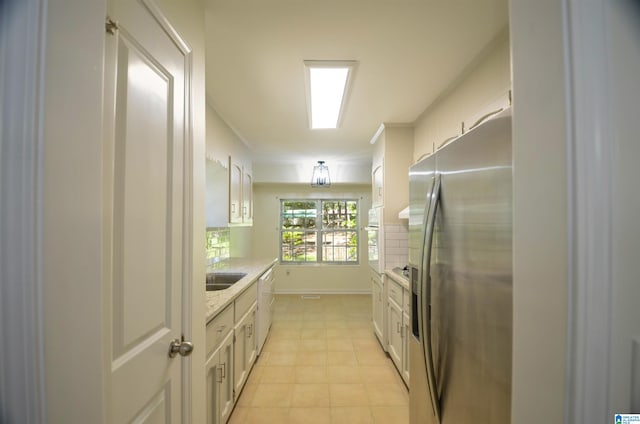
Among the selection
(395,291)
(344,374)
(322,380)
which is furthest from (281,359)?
(395,291)

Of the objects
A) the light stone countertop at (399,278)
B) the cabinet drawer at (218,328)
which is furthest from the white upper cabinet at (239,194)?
the light stone countertop at (399,278)

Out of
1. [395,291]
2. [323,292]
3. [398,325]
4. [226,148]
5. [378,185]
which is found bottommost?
[323,292]

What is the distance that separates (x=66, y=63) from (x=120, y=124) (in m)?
0.23

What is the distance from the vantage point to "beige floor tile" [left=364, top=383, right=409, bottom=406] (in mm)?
1995

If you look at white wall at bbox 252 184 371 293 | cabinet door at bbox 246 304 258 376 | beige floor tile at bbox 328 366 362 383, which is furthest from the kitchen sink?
white wall at bbox 252 184 371 293

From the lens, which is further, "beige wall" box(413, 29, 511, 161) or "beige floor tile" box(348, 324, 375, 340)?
"beige floor tile" box(348, 324, 375, 340)

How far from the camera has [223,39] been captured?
59.5 inches

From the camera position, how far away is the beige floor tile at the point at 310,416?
5.98 ft

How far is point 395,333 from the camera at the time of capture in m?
2.43

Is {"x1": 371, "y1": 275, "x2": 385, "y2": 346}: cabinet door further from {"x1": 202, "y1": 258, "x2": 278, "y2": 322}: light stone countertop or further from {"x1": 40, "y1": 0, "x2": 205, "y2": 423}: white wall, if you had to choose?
{"x1": 40, "y1": 0, "x2": 205, "y2": 423}: white wall

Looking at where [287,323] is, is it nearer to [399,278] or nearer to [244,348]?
[244,348]

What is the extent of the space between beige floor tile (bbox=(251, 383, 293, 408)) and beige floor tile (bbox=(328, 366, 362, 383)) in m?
0.40

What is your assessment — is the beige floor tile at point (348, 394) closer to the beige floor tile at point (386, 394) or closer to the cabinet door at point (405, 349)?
the beige floor tile at point (386, 394)

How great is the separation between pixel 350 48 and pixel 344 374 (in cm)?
265
